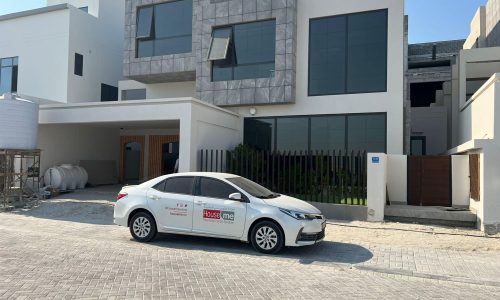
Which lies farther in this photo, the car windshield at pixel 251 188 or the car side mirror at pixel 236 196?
the car windshield at pixel 251 188

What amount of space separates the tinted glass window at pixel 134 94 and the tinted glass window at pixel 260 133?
279 inches

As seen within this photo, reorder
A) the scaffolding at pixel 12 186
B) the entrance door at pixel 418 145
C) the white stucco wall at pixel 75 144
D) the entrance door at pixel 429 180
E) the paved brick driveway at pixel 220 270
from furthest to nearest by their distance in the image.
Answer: the entrance door at pixel 418 145
the white stucco wall at pixel 75 144
the scaffolding at pixel 12 186
the entrance door at pixel 429 180
the paved brick driveway at pixel 220 270

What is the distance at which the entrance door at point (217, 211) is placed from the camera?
8047 mm

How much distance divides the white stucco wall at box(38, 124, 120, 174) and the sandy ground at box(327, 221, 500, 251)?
12.7m

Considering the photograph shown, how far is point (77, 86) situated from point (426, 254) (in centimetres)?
Result: 1967

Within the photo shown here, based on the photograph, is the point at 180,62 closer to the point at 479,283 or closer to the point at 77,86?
the point at 77,86

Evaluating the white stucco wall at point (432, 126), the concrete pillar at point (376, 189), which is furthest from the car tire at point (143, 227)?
the white stucco wall at point (432, 126)

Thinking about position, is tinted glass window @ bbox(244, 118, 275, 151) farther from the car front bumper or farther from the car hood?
the car front bumper

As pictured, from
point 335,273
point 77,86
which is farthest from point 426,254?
point 77,86

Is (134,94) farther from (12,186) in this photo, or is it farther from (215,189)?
(215,189)

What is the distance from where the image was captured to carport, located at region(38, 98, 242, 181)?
1348cm

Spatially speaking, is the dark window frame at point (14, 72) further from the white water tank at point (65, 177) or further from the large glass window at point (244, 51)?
the large glass window at point (244, 51)

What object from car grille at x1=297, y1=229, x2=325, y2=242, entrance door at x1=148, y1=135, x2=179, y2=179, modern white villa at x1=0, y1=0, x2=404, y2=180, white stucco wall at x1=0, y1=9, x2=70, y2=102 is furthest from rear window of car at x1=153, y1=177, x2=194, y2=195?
white stucco wall at x1=0, y1=9, x2=70, y2=102

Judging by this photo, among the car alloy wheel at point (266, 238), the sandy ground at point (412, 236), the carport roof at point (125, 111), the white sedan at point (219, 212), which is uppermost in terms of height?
the carport roof at point (125, 111)
